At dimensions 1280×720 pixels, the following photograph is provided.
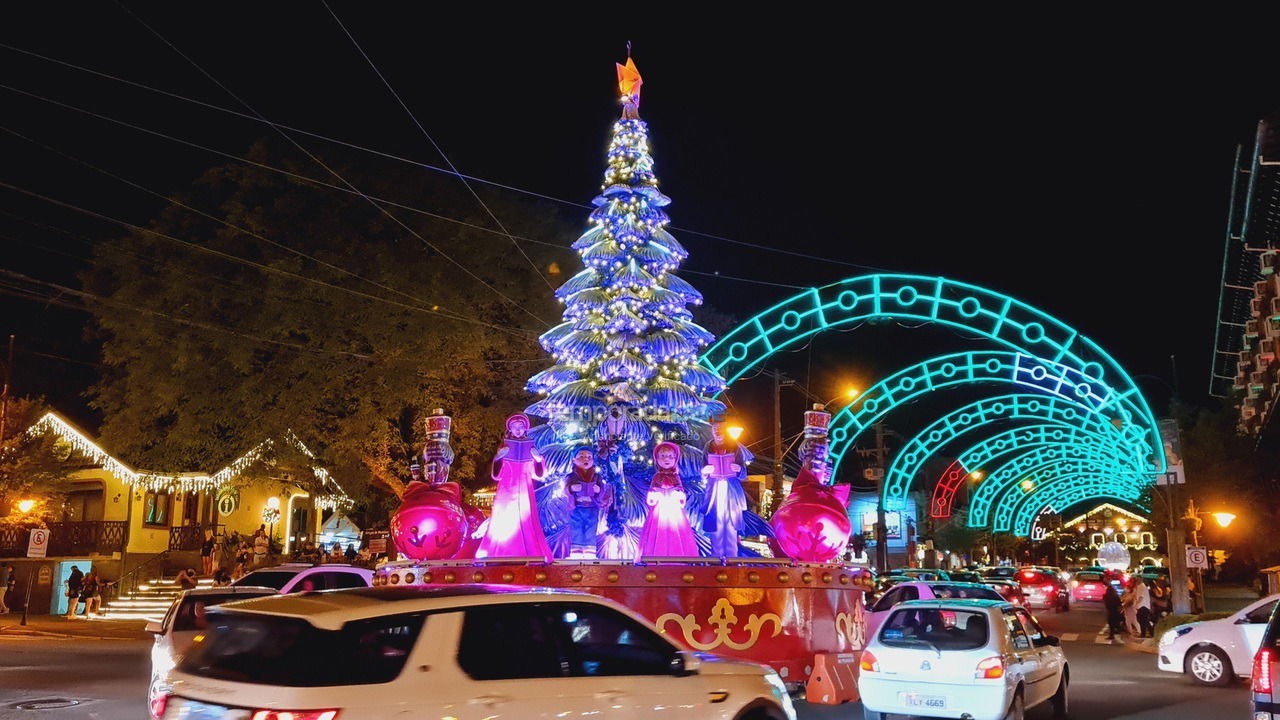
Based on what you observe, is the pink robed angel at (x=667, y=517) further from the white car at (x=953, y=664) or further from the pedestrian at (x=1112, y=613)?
the pedestrian at (x=1112, y=613)

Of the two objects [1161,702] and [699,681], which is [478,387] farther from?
[699,681]

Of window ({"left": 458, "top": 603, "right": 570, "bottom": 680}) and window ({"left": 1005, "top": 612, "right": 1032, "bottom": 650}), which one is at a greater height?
window ({"left": 458, "top": 603, "right": 570, "bottom": 680})

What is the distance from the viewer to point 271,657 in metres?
5.30

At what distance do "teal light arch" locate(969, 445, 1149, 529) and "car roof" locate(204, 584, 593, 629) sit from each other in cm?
5556

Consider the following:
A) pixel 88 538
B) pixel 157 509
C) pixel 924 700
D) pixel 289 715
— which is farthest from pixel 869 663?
pixel 157 509

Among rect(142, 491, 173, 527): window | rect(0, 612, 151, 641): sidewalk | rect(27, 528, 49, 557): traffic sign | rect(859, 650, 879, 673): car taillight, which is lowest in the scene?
rect(0, 612, 151, 641): sidewalk

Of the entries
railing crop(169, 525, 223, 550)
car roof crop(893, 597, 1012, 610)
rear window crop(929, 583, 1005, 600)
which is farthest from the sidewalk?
car roof crop(893, 597, 1012, 610)

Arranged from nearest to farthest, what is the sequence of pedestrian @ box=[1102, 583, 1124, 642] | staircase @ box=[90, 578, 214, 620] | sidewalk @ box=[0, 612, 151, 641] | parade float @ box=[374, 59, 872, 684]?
parade float @ box=[374, 59, 872, 684]
sidewalk @ box=[0, 612, 151, 641]
pedestrian @ box=[1102, 583, 1124, 642]
staircase @ box=[90, 578, 214, 620]

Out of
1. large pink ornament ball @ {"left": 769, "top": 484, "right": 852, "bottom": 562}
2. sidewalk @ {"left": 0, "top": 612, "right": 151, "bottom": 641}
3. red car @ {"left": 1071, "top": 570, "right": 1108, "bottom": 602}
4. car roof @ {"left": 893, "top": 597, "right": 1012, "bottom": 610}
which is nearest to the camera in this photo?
car roof @ {"left": 893, "top": 597, "right": 1012, "bottom": 610}

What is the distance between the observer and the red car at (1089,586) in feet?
166

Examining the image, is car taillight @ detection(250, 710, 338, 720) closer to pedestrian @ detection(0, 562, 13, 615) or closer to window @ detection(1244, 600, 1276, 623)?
window @ detection(1244, 600, 1276, 623)

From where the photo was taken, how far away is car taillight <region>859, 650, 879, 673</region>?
1105cm

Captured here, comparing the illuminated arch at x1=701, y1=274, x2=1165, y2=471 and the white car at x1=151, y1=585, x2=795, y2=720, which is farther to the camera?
the illuminated arch at x1=701, y1=274, x2=1165, y2=471

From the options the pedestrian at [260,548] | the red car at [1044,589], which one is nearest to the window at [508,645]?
the pedestrian at [260,548]
